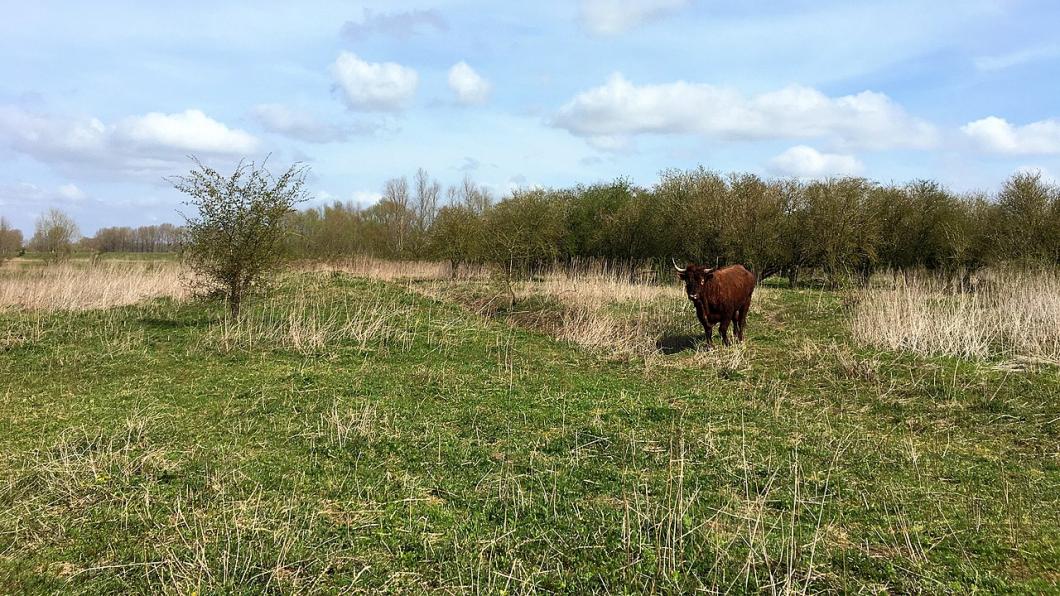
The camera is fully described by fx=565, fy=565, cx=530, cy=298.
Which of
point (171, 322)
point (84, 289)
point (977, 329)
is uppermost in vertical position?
point (84, 289)

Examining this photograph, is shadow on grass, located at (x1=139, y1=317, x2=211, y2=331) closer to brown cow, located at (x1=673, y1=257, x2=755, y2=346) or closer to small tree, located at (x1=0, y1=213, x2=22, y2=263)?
brown cow, located at (x1=673, y1=257, x2=755, y2=346)

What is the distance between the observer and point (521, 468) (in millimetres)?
5180

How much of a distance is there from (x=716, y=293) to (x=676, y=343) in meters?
1.38

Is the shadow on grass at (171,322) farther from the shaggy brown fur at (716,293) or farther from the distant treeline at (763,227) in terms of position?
the shaggy brown fur at (716,293)

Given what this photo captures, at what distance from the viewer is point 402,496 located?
460 cm

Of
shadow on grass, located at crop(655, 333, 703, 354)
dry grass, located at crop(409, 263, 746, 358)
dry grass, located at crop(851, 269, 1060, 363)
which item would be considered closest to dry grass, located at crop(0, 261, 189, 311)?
dry grass, located at crop(409, 263, 746, 358)

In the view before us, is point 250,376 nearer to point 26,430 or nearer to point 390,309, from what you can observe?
point 26,430

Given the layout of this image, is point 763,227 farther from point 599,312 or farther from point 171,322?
point 171,322

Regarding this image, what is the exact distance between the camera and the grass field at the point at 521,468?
3.58 meters

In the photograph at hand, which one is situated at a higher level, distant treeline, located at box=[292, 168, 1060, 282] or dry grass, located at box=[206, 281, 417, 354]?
distant treeline, located at box=[292, 168, 1060, 282]

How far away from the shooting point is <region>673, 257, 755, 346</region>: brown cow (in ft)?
34.2

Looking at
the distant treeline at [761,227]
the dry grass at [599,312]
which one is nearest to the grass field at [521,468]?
the dry grass at [599,312]

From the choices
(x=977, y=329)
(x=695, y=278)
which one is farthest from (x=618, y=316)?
(x=977, y=329)

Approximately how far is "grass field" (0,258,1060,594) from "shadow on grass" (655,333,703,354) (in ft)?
1.53
